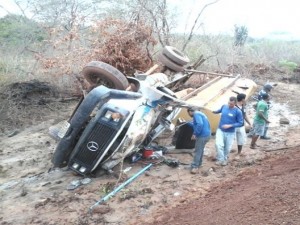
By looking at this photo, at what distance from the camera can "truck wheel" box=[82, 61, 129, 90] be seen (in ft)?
28.6

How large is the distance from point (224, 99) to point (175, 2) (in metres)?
10.6

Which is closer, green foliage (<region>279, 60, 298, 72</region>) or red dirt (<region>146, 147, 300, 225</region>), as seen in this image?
red dirt (<region>146, 147, 300, 225</region>)

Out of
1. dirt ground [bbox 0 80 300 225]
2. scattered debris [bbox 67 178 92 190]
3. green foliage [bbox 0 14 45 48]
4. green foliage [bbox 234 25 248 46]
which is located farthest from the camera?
green foliage [bbox 234 25 248 46]

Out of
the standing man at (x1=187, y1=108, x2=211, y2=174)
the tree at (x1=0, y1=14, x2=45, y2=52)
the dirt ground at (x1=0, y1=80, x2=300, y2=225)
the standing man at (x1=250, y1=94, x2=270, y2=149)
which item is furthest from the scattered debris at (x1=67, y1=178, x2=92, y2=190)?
the tree at (x1=0, y1=14, x2=45, y2=52)

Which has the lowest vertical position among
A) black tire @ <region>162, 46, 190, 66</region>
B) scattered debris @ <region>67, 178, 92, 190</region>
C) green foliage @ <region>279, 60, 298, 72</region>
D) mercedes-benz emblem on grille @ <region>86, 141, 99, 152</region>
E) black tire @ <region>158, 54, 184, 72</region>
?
scattered debris @ <region>67, 178, 92, 190</region>

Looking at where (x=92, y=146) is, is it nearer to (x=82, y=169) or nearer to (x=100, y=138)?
(x=100, y=138)

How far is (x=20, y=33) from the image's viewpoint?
1961 cm

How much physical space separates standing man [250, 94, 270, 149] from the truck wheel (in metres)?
2.85

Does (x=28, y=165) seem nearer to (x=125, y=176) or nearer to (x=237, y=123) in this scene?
(x=125, y=176)

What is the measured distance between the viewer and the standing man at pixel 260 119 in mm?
8938

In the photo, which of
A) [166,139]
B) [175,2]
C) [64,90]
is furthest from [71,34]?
[175,2]

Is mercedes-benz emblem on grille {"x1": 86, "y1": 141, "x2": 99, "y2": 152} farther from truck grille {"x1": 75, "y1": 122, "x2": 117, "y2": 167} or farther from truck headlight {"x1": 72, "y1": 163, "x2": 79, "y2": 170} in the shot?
truck headlight {"x1": 72, "y1": 163, "x2": 79, "y2": 170}

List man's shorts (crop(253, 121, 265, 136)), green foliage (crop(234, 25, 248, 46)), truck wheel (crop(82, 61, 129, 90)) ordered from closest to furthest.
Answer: truck wheel (crop(82, 61, 129, 90))
man's shorts (crop(253, 121, 265, 136))
green foliage (crop(234, 25, 248, 46))

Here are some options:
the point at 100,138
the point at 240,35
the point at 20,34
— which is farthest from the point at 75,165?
the point at 240,35
